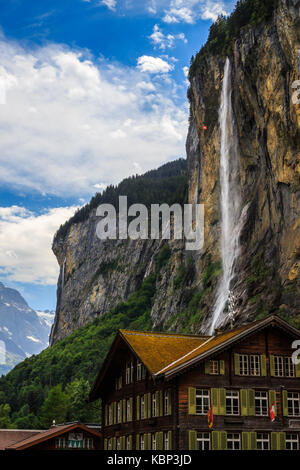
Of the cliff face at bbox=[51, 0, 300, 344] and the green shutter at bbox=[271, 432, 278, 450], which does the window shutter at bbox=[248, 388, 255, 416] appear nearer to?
the green shutter at bbox=[271, 432, 278, 450]

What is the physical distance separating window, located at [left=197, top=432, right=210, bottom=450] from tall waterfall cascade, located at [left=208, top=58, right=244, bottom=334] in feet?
171

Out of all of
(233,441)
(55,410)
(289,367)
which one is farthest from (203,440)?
(55,410)

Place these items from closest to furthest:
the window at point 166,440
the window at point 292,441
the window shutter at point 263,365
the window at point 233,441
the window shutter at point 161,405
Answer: the window at point 233,441 < the window at point 166,440 < the window at point 292,441 < the window shutter at point 161,405 < the window shutter at point 263,365

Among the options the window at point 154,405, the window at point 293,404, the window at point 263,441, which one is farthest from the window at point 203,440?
the window at point 293,404

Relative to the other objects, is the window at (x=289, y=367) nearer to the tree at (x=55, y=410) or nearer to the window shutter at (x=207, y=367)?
the window shutter at (x=207, y=367)

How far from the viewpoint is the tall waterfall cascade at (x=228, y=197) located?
106m

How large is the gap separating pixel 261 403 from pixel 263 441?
2.79 meters

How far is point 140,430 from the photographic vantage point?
5478 cm

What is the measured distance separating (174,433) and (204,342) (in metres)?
10.7

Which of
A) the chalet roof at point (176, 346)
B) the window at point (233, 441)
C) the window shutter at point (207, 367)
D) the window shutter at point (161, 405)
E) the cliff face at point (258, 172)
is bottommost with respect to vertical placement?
the window at point (233, 441)

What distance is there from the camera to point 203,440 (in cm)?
4862

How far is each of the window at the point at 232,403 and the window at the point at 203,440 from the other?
2407 millimetres
